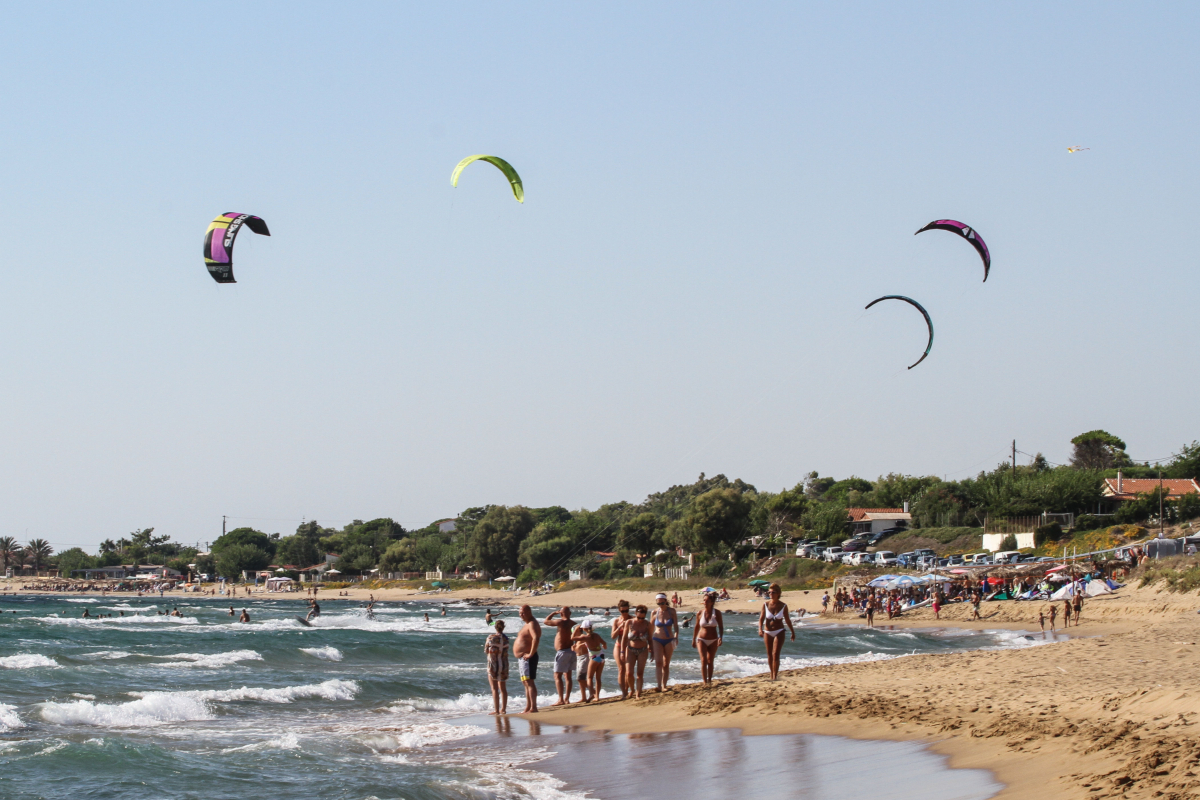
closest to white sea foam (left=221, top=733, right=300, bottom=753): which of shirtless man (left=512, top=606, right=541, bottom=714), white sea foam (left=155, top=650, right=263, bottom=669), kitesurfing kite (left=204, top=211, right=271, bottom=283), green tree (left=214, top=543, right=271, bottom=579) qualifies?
shirtless man (left=512, top=606, right=541, bottom=714)

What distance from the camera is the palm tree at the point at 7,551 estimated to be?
143 m

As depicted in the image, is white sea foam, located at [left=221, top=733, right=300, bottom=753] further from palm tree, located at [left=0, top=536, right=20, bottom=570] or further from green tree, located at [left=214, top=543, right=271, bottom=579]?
palm tree, located at [left=0, top=536, right=20, bottom=570]

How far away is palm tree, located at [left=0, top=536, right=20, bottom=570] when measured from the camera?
143 m

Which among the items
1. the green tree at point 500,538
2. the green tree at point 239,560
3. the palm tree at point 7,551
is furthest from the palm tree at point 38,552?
the green tree at point 500,538

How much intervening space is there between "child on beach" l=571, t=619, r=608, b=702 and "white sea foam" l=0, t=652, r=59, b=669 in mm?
12706

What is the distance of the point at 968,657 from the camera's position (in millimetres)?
16797

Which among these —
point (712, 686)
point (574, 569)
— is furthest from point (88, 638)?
point (574, 569)

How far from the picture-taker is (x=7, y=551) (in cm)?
14450

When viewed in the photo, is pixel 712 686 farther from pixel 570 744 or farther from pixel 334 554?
pixel 334 554

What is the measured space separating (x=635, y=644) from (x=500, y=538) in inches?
2703

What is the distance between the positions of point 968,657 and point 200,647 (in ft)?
67.7

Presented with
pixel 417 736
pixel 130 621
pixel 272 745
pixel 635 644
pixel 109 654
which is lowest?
pixel 130 621

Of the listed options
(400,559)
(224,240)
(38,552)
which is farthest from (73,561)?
(224,240)

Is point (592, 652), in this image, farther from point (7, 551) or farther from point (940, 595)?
point (7, 551)
